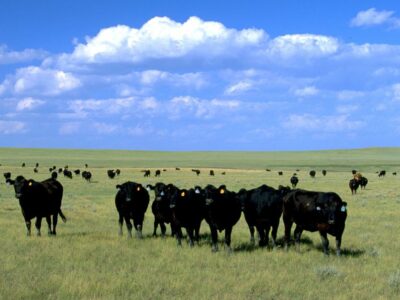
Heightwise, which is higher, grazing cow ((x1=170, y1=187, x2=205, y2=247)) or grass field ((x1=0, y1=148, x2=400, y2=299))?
grazing cow ((x1=170, y1=187, x2=205, y2=247))

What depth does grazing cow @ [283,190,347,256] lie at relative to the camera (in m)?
12.7

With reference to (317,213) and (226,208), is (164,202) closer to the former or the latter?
(226,208)

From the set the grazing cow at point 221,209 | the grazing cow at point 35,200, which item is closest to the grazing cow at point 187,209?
the grazing cow at point 221,209

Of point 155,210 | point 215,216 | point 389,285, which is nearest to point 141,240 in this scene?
point 155,210

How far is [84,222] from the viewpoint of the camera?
772 inches

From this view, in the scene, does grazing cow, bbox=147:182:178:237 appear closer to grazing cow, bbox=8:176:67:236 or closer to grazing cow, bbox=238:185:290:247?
grazing cow, bbox=238:185:290:247

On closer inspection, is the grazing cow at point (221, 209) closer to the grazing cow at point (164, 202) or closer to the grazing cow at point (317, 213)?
the grazing cow at point (317, 213)

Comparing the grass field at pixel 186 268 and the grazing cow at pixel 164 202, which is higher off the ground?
the grazing cow at pixel 164 202

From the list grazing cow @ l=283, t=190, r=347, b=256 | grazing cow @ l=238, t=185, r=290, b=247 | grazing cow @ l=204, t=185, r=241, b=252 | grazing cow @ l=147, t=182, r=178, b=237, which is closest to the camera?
grazing cow @ l=283, t=190, r=347, b=256

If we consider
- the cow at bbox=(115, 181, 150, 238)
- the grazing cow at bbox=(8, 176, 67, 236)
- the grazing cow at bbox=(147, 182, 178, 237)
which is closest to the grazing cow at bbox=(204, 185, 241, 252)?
the grazing cow at bbox=(147, 182, 178, 237)

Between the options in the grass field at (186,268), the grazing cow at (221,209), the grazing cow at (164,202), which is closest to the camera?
the grass field at (186,268)

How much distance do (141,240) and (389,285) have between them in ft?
23.6

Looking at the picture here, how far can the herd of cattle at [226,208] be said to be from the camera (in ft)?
42.5

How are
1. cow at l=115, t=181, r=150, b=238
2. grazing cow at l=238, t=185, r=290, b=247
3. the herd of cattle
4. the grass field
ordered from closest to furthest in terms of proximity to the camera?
the grass field < the herd of cattle < grazing cow at l=238, t=185, r=290, b=247 < cow at l=115, t=181, r=150, b=238
